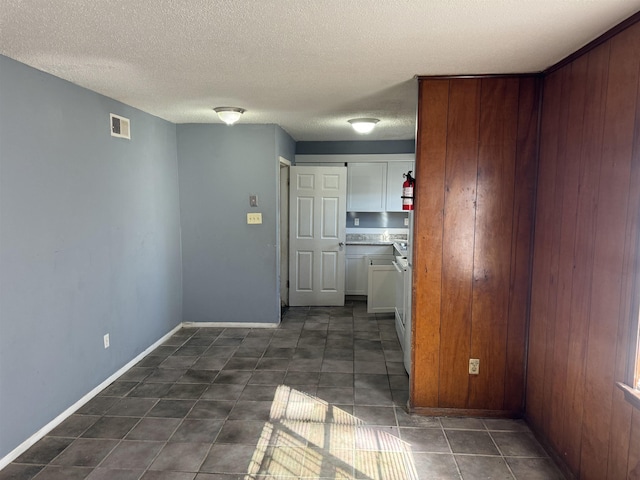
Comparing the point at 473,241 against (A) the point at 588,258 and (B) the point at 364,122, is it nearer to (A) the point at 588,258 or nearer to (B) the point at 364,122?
(A) the point at 588,258

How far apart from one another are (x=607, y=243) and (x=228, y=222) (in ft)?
12.0

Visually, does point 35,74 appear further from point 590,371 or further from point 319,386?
point 590,371

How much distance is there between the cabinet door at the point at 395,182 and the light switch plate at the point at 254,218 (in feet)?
7.13

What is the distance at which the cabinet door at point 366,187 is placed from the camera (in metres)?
6.07

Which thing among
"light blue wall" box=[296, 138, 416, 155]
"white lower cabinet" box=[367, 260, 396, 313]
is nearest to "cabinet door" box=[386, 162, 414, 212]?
"light blue wall" box=[296, 138, 416, 155]

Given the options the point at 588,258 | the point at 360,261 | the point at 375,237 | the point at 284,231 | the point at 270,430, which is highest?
Result: the point at 588,258

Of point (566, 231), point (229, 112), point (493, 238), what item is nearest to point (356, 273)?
point (229, 112)

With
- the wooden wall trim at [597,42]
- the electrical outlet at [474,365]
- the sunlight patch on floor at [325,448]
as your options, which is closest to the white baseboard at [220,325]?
the sunlight patch on floor at [325,448]

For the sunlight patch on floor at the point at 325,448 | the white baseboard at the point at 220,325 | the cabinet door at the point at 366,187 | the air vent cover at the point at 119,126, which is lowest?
the sunlight patch on floor at the point at 325,448

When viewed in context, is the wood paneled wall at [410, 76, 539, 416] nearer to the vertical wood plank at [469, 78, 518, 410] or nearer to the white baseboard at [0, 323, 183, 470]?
the vertical wood plank at [469, 78, 518, 410]

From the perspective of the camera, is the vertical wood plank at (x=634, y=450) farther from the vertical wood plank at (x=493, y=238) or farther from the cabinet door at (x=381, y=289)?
the cabinet door at (x=381, y=289)

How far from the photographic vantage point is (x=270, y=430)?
2.74m

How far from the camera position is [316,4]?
67.7 inches

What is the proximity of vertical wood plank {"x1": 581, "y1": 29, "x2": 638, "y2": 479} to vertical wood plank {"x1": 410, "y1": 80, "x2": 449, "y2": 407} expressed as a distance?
90 cm
